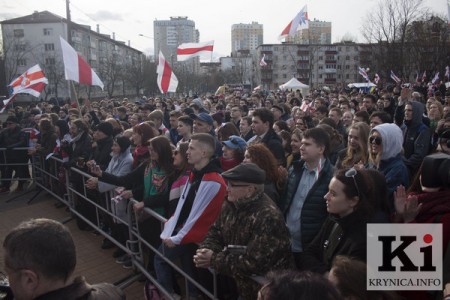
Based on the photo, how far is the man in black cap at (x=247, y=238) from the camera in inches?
112

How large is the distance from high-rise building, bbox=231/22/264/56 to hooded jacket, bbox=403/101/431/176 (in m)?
193

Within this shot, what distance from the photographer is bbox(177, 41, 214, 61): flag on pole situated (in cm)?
1533

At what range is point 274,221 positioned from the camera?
2.92m

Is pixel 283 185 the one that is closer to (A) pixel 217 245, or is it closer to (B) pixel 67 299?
(A) pixel 217 245

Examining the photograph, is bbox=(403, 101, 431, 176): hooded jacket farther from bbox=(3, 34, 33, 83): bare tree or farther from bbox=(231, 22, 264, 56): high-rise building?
bbox=(231, 22, 264, 56): high-rise building

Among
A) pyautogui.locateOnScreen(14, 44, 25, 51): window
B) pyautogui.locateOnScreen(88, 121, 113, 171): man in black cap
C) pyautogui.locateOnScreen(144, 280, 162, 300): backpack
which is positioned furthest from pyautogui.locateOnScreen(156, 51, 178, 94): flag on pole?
pyautogui.locateOnScreen(14, 44, 25, 51): window

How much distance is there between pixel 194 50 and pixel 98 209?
33.6 ft

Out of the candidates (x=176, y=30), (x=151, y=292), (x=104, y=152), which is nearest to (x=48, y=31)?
(x=176, y=30)

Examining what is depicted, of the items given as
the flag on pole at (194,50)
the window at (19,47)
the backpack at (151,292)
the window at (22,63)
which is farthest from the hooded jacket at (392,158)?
the window at (22,63)

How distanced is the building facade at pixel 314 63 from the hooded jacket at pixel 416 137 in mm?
102821

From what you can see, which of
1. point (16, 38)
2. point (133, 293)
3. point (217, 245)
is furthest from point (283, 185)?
point (16, 38)

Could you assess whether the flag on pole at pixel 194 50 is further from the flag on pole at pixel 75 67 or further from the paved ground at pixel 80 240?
the paved ground at pixel 80 240

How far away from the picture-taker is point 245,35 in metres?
196

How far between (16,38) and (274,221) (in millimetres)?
79491
